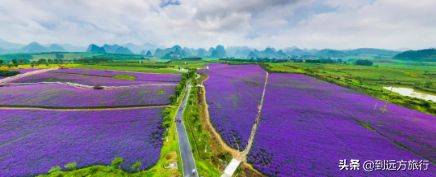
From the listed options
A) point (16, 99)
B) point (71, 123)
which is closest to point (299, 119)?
point (71, 123)

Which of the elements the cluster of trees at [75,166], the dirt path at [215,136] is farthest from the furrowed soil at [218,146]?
the cluster of trees at [75,166]

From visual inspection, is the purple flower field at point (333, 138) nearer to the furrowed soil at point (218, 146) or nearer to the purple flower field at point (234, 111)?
the furrowed soil at point (218, 146)

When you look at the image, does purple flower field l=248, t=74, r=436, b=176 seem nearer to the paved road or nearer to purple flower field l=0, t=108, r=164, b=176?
the paved road

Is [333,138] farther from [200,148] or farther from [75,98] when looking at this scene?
[75,98]

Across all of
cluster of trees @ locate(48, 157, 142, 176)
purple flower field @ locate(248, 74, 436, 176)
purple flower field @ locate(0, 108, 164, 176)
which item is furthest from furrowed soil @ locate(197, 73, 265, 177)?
cluster of trees @ locate(48, 157, 142, 176)

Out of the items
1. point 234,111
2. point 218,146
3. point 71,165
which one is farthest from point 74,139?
point 234,111

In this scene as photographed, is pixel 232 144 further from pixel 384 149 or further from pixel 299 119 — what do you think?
pixel 384 149
